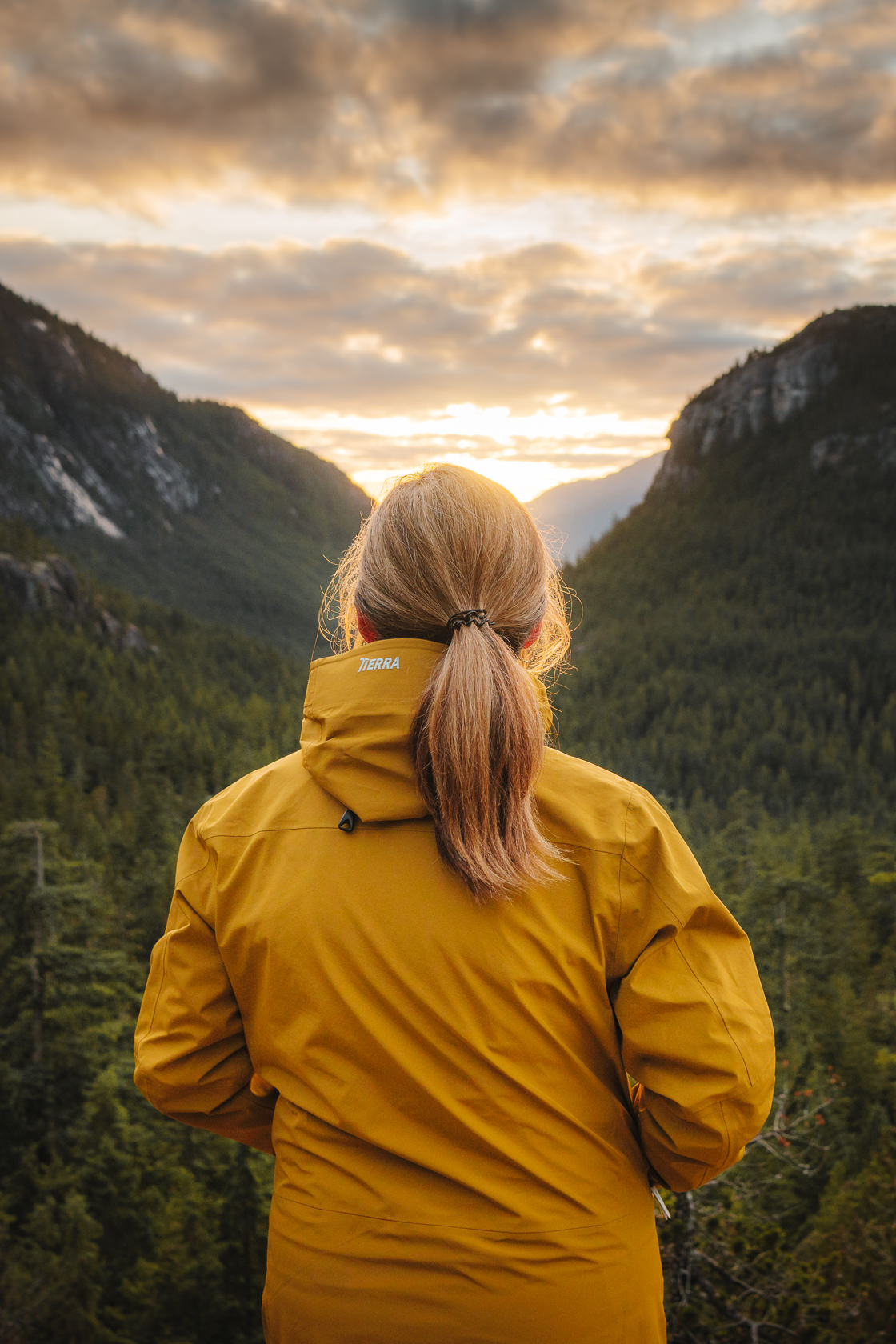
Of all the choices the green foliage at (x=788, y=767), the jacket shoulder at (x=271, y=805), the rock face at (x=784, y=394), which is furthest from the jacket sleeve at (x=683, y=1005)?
the rock face at (x=784, y=394)

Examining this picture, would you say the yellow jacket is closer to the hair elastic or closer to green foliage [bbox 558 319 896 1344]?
the hair elastic

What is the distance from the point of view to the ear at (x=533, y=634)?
1811 mm

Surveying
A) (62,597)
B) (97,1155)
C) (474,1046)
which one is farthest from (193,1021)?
(62,597)

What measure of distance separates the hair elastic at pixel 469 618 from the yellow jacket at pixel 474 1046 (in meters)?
0.09

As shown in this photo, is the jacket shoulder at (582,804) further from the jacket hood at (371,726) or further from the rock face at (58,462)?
the rock face at (58,462)

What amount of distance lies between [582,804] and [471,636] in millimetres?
389

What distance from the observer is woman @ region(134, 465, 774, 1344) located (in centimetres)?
151

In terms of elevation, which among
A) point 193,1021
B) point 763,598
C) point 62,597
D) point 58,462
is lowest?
point 763,598

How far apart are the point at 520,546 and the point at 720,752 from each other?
305 ft

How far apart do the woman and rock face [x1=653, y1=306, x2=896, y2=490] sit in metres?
165

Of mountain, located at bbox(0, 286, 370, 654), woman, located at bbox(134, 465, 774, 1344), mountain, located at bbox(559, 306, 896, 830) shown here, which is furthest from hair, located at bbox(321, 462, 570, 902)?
mountain, located at bbox(0, 286, 370, 654)

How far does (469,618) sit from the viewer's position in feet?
5.47

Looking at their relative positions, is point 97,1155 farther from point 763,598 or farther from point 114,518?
point 114,518

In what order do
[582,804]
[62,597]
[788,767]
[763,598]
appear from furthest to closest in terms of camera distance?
[763,598]
[62,597]
[788,767]
[582,804]
